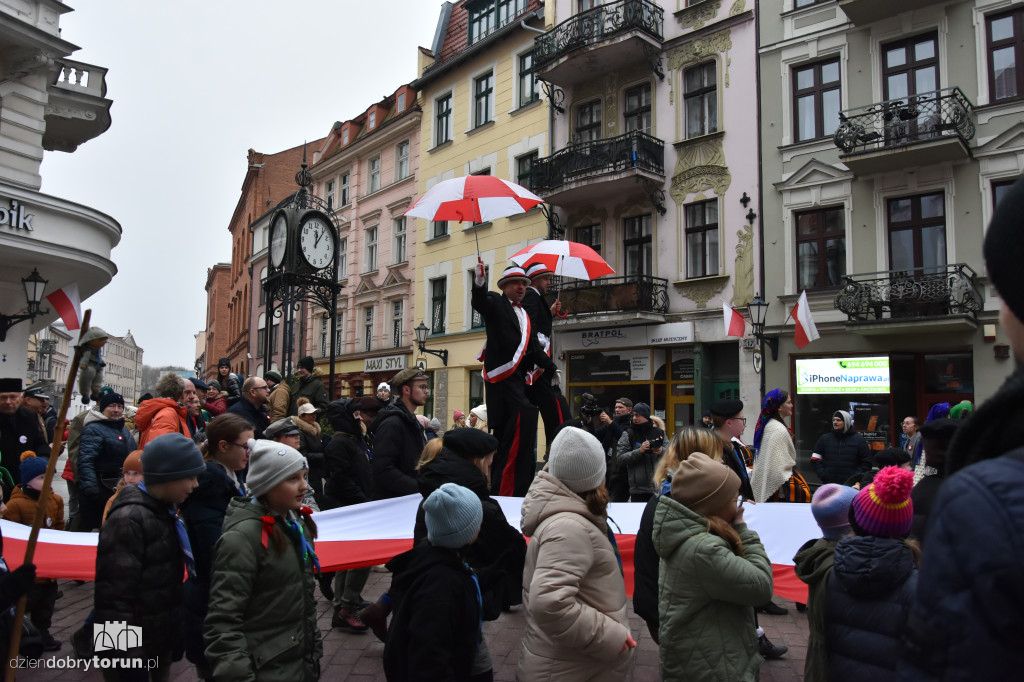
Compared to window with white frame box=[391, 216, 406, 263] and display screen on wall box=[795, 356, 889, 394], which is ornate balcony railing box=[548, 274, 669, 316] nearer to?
display screen on wall box=[795, 356, 889, 394]

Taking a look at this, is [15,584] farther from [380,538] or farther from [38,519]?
[380,538]

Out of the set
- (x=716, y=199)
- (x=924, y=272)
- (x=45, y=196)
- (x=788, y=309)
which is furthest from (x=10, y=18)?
(x=924, y=272)

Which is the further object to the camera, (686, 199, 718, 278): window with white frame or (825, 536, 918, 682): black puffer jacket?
(686, 199, 718, 278): window with white frame

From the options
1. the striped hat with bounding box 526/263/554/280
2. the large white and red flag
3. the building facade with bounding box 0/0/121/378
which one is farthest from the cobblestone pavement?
the building facade with bounding box 0/0/121/378

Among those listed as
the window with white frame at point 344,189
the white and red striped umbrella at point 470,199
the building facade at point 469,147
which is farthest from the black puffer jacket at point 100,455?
the window with white frame at point 344,189

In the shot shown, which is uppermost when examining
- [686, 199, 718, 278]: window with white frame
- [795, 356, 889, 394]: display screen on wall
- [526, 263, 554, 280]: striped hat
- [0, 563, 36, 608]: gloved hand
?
[686, 199, 718, 278]: window with white frame

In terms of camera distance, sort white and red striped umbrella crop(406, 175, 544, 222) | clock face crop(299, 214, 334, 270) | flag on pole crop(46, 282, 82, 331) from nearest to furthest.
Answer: flag on pole crop(46, 282, 82, 331)
white and red striped umbrella crop(406, 175, 544, 222)
clock face crop(299, 214, 334, 270)

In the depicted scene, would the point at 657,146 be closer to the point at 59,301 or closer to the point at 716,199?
the point at 716,199

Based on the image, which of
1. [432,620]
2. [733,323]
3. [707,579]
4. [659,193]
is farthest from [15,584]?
[659,193]

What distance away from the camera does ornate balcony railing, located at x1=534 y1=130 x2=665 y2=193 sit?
20.0m

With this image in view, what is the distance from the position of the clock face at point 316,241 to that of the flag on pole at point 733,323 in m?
8.92

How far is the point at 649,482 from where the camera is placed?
807 cm

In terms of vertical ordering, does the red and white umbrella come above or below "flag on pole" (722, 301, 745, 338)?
above

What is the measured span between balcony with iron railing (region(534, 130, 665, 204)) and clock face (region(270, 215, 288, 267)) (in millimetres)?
10360
